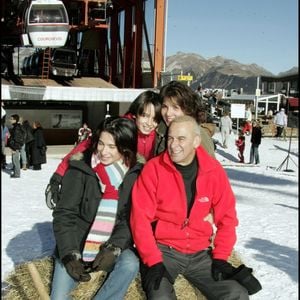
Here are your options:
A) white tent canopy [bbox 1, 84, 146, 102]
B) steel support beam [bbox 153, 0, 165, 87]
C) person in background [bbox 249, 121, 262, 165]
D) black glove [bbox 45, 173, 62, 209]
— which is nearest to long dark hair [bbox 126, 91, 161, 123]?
black glove [bbox 45, 173, 62, 209]

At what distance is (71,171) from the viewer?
107 inches

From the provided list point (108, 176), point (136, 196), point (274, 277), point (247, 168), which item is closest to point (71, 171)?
point (108, 176)

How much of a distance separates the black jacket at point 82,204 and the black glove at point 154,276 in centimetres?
25

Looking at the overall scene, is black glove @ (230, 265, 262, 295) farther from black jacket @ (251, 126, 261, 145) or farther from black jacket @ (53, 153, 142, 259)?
black jacket @ (251, 126, 261, 145)

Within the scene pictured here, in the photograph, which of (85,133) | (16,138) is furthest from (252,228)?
(16,138)

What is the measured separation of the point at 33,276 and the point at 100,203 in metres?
0.79

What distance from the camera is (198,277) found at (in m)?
2.64

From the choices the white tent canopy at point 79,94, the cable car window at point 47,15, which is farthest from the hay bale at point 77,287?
the cable car window at point 47,15

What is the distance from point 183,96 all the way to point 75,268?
4.00 feet

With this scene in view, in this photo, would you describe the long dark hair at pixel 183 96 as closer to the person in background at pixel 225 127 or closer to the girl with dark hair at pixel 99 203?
the girl with dark hair at pixel 99 203

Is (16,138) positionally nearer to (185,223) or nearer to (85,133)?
(185,223)

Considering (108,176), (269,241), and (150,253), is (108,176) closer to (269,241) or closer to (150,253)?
(150,253)

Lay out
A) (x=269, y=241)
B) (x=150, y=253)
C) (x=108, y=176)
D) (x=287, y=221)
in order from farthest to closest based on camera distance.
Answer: (x=287, y=221) < (x=269, y=241) < (x=108, y=176) < (x=150, y=253)

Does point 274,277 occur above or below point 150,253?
below
